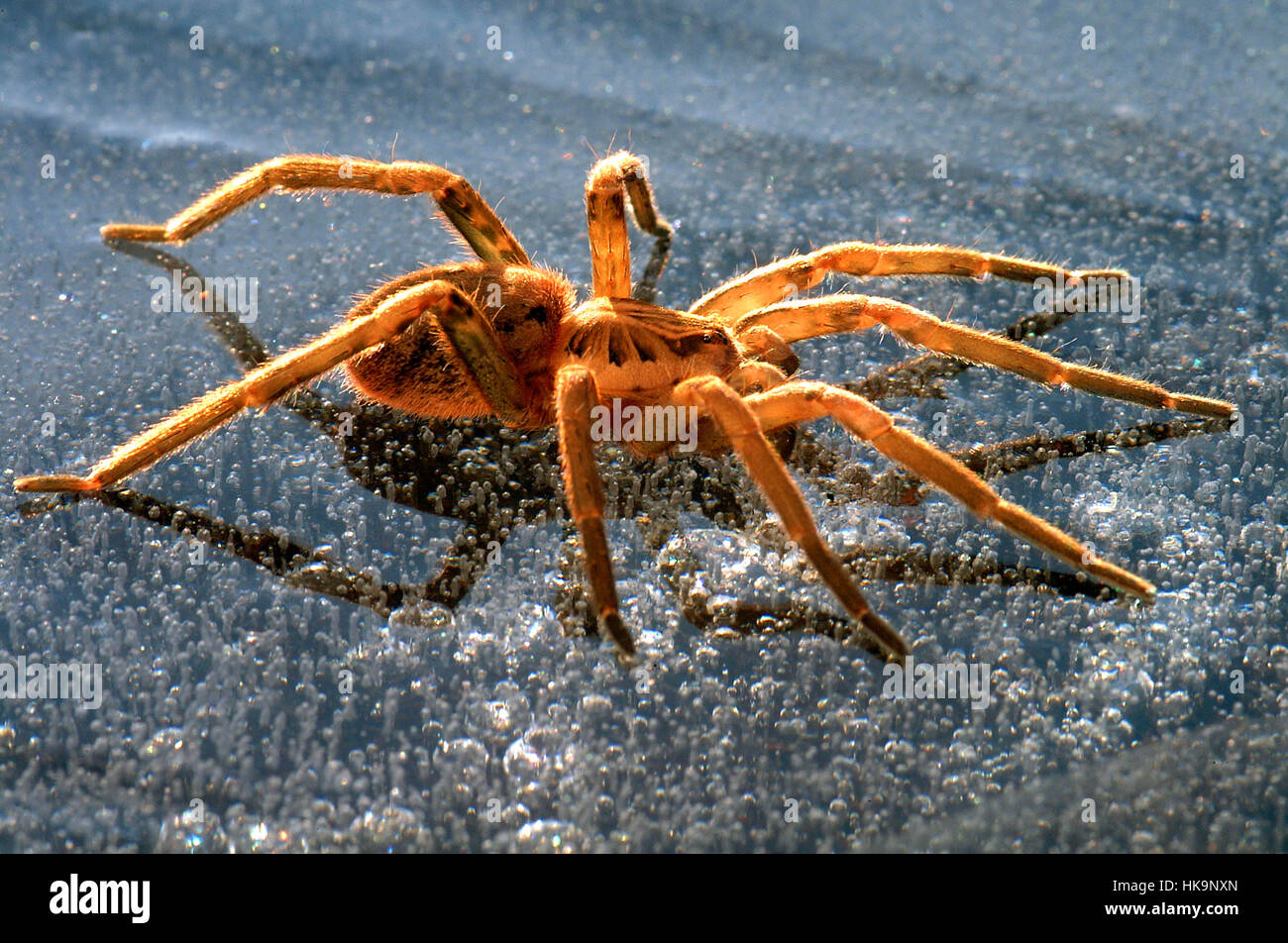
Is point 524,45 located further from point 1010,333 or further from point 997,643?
point 997,643

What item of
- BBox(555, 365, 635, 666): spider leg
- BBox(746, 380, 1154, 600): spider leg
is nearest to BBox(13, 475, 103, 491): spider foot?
BBox(555, 365, 635, 666): spider leg

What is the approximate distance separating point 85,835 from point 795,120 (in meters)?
0.99

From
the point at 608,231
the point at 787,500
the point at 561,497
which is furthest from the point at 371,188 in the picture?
the point at 787,500

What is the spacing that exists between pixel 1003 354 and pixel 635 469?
0.29 m

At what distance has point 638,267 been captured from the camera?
3.49 feet

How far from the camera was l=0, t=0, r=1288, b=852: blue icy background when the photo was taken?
0.62 metres

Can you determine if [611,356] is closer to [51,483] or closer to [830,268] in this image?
[830,268]

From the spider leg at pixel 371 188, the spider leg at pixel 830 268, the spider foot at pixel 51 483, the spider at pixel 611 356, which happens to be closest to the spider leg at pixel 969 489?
the spider at pixel 611 356

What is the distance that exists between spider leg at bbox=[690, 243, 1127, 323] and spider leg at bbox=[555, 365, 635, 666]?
0.88 ft

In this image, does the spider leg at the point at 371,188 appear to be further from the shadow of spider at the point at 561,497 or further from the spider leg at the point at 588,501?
the spider leg at the point at 588,501

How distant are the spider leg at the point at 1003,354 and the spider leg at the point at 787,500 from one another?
0.21 meters

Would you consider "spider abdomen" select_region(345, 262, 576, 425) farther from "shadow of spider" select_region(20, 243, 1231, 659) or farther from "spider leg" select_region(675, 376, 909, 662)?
"spider leg" select_region(675, 376, 909, 662)

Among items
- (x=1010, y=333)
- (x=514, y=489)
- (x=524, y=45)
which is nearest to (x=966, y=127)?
(x=1010, y=333)

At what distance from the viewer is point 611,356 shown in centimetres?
84
